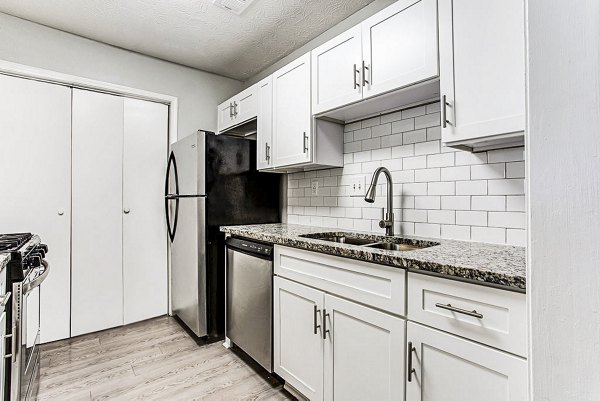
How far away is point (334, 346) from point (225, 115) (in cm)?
249

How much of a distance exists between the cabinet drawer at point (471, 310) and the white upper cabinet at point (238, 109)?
208 cm

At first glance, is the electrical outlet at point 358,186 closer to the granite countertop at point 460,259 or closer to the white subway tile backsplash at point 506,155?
the granite countertop at point 460,259

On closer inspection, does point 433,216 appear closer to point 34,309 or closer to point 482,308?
point 482,308

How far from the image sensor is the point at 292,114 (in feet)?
7.36

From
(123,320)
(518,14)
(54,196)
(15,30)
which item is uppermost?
(15,30)

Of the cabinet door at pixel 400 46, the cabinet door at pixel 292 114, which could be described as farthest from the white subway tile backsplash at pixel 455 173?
the cabinet door at pixel 292 114

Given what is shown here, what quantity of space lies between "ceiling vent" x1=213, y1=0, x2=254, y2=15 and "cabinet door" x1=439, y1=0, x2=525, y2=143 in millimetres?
1334

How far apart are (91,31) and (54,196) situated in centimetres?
137

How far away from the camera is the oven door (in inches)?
57.6

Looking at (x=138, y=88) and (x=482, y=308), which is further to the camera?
(x=138, y=88)

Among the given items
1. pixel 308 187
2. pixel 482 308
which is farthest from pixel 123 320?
pixel 482 308

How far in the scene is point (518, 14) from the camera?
1130mm

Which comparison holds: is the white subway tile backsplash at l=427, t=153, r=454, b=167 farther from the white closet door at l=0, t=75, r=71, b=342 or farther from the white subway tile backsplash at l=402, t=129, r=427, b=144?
the white closet door at l=0, t=75, r=71, b=342

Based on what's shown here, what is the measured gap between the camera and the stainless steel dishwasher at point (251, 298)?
1.92m
